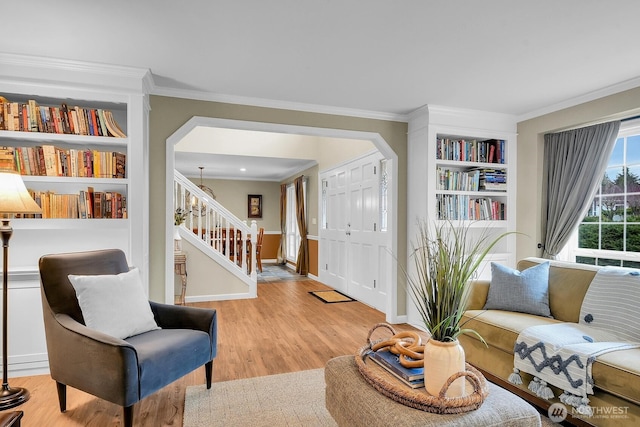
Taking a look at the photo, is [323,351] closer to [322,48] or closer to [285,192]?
[322,48]

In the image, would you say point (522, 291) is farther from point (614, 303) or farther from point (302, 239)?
point (302, 239)

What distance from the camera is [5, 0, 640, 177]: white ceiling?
2.10 m

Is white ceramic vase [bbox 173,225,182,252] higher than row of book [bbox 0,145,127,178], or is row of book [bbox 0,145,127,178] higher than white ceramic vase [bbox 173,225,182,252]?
row of book [bbox 0,145,127,178]

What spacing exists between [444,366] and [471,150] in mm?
3309

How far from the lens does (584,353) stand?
76.9 inches

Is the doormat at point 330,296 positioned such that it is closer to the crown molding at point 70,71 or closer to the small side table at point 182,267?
the small side table at point 182,267

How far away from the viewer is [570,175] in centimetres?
373

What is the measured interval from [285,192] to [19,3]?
24.0 feet

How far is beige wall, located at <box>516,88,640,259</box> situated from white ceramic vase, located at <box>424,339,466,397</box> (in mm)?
3093

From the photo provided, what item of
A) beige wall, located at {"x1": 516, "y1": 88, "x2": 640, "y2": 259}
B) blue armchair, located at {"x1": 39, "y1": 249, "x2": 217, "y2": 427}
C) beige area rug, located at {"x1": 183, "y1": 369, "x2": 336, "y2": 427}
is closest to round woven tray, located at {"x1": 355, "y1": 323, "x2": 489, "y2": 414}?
beige area rug, located at {"x1": 183, "y1": 369, "x2": 336, "y2": 427}

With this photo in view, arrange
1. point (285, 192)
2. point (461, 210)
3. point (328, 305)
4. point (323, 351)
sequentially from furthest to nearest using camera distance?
1. point (285, 192)
2. point (328, 305)
3. point (461, 210)
4. point (323, 351)

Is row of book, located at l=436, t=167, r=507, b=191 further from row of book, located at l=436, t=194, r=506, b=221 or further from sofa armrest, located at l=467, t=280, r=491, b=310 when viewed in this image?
sofa armrest, located at l=467, t=280, r=491, b=310

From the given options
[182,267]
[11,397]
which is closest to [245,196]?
[182,267]

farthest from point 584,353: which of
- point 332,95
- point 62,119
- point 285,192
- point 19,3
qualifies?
point 285,192
